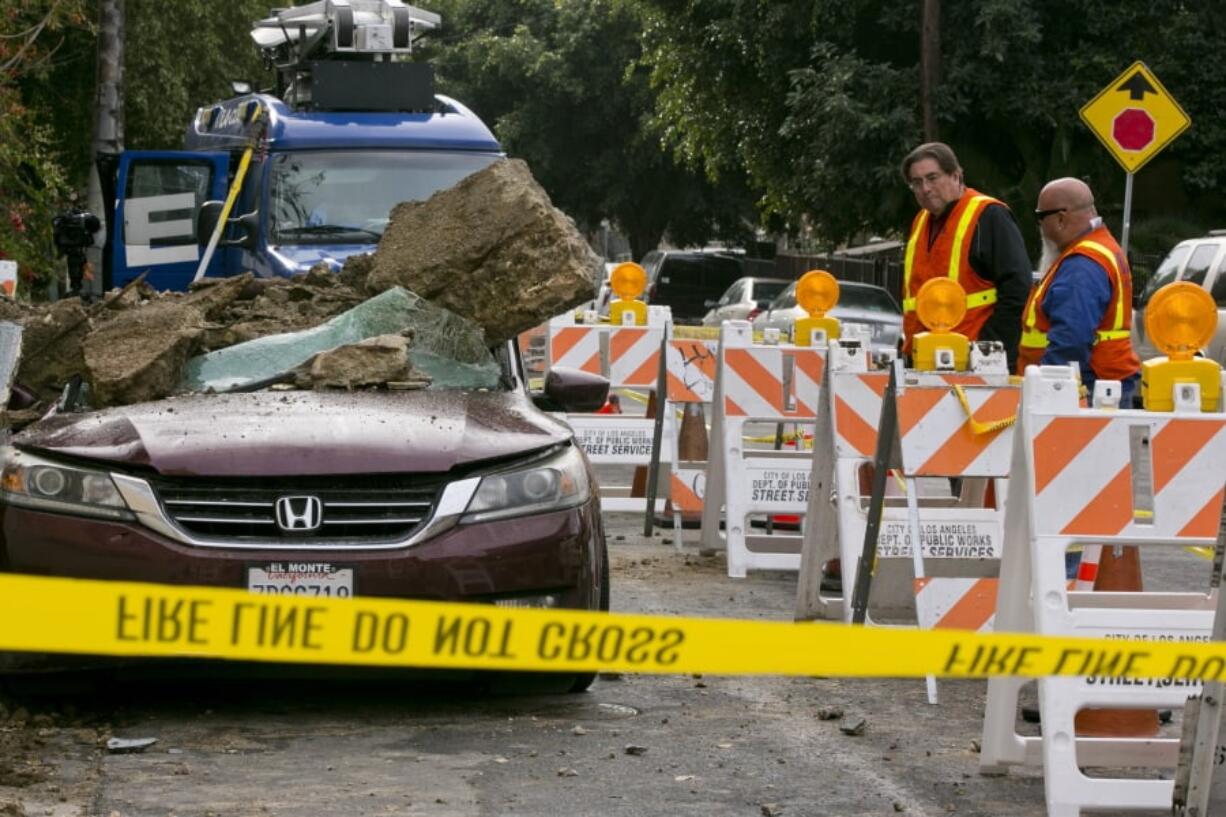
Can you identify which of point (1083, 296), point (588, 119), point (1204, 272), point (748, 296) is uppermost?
point (1083, 296)

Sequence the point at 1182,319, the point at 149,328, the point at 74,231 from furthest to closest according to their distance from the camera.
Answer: the point at 74,231
the point at 149,328
the point at 1182,319

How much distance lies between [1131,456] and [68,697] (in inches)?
141

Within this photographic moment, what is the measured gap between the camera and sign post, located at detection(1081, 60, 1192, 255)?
65.9ft

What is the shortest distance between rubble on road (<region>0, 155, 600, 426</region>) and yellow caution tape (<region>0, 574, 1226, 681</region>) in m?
3.55

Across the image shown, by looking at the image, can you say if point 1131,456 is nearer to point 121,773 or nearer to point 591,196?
point 121,773

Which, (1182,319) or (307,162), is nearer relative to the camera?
(1182,319)

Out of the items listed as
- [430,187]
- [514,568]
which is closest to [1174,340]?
[514,568]

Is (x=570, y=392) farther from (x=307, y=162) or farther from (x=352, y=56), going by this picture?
(x=352, y=56)

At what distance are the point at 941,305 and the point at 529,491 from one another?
95.2 inches

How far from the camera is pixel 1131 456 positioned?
6496 mm

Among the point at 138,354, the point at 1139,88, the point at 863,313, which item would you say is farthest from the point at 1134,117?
the point at 138,354

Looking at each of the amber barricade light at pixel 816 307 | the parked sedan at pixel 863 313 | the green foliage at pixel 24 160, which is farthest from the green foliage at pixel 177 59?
the amber barricade light at pixel 816 307

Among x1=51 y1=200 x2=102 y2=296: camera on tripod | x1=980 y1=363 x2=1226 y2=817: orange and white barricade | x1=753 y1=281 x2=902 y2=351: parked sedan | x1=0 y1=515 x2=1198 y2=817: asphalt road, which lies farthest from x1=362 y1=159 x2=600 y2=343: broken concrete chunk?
x1=753 y1=281 x2=902 y2=351: parked sedan

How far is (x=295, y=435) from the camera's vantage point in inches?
293
